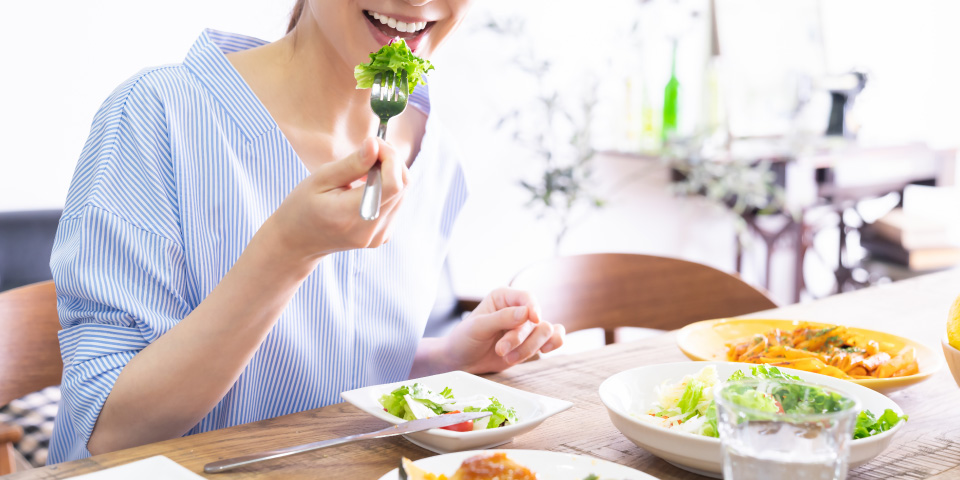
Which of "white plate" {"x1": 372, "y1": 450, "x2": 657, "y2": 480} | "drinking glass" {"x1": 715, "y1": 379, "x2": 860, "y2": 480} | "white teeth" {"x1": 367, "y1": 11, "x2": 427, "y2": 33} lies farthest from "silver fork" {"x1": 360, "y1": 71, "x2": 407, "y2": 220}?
"drinking glass" {"x1": 715, "y1": 379, "x2": 860, "y2": 480}

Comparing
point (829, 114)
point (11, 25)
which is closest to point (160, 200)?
point (11, 25)

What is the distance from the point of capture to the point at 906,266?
11.6 feet

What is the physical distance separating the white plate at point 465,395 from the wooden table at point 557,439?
0.03 metres

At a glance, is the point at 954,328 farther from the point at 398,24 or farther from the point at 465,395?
the point at 398,24

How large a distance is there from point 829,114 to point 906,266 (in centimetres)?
82

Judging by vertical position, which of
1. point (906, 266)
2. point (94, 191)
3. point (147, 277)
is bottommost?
point (906, 266)

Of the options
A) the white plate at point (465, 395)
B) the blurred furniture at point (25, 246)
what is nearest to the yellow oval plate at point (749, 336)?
the white plate at point (465, 395)

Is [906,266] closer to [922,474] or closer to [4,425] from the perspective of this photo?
[922,474]

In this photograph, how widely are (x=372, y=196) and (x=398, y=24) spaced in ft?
1.46

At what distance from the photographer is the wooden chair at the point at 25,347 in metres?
→ 1.28

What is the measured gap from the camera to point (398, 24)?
1.09 m

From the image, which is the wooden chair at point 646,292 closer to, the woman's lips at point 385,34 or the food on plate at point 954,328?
the woman's lips at point 385,34

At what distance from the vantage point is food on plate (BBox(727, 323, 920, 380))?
97cm

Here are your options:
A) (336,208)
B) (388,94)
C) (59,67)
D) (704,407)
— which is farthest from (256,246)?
(59,67)
